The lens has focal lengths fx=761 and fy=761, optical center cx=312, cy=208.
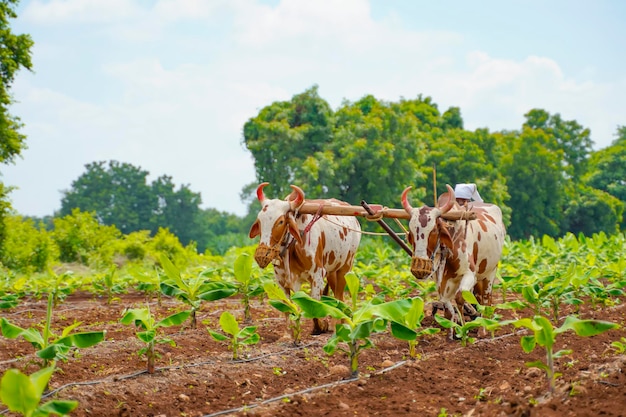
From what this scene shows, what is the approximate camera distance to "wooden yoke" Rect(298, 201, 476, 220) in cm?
804

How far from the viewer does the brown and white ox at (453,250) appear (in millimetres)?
7852

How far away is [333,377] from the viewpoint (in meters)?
6.62

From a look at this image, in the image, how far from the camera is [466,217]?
26.4ft

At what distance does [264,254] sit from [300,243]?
1.92 feet

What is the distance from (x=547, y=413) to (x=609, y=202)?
47.7m

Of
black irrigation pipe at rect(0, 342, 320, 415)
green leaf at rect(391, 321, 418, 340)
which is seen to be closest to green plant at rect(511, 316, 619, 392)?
green leaf at rect(391, 321, 418, 340)

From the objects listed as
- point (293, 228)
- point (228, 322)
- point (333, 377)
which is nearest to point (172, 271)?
point (228, 322)

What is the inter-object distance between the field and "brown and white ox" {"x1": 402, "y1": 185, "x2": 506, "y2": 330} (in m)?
0.61

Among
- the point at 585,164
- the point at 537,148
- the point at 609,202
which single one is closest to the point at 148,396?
the point at 537,148

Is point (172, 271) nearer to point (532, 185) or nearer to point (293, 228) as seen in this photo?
point (293, 228)

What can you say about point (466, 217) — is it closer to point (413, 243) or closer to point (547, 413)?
point (413, 243)

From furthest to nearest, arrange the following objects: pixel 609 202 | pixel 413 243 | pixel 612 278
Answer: pixel 609 202, pixel 612 278, pixel 413 243

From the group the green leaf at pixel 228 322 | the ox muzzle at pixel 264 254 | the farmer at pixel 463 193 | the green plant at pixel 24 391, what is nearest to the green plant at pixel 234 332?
the green leaf at pixel 228 322

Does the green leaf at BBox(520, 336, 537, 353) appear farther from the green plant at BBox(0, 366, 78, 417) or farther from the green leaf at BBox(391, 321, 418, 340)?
the green plant at BBox(0, 366, 78, 417)
